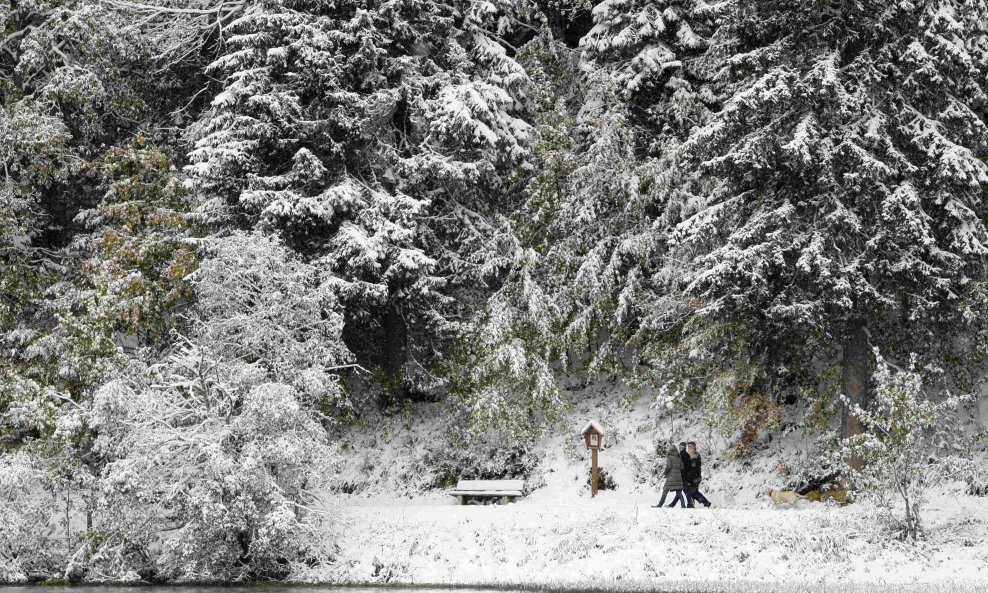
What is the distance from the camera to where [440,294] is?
2267 centimetres

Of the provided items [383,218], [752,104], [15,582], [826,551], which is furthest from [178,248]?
[826,551]

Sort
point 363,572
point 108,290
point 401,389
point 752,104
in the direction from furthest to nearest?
point 401,389
point 108,290
point 752,104
point 363,572

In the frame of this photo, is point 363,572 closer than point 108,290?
Yes

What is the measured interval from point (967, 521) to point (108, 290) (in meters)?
16.4

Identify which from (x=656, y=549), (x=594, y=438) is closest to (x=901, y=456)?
(x=656, y=549)

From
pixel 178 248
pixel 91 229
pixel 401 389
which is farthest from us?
pixel 91 229

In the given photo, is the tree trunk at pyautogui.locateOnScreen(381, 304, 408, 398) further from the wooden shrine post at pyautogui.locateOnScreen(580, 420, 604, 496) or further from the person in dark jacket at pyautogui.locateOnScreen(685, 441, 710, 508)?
the person in dark jacket at pyautogui.locateOnScreen(685, 441, 710, 508)

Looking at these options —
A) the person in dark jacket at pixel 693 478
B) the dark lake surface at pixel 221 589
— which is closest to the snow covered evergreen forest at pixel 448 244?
the dark lake surface at pixel 221 589

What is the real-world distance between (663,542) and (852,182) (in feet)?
22.5

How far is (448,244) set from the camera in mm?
23891

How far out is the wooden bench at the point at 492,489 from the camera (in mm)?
20266

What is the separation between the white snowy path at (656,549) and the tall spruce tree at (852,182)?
3374 millimetres

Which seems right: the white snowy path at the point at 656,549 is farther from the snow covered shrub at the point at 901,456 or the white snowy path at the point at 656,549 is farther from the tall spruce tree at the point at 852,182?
the tall spruce tree at the point at 852,182

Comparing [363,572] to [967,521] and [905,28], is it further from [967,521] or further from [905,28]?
[905,28]
